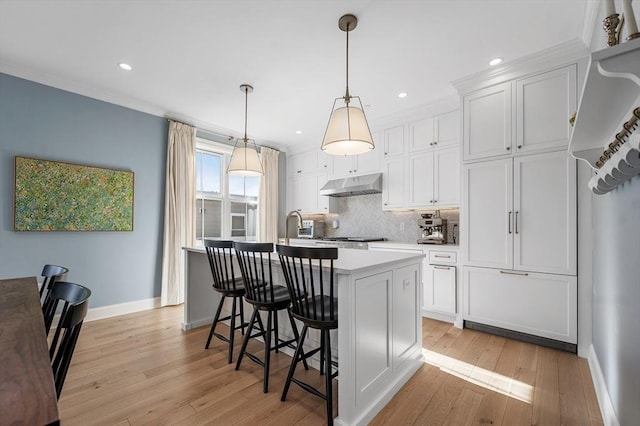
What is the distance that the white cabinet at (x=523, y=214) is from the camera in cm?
252

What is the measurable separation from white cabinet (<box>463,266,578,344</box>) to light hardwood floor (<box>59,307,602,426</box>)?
19cm

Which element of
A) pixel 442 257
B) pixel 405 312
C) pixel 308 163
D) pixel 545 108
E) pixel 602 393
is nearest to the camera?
pixel 602 393

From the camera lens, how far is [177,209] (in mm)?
3971

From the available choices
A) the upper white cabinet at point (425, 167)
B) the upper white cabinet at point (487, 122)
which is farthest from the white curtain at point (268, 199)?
the upper white cabinet at point (487, 122)

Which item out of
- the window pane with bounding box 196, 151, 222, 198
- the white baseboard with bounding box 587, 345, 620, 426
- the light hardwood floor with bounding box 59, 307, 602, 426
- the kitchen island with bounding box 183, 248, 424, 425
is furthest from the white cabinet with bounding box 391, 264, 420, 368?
the window pane with bounding box 196, 151, 222, 198

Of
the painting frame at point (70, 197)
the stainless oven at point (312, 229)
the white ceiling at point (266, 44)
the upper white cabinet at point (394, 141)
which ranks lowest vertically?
the stainless oven at point (312, 229)

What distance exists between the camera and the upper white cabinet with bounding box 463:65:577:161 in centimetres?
256

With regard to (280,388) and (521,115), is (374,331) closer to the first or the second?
(280,388)

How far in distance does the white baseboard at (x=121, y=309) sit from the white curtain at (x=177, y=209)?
0.41 ft

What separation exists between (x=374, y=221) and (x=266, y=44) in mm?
3048

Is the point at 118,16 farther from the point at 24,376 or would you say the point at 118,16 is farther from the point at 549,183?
the point at 549,183

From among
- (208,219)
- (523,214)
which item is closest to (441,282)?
(523,214)

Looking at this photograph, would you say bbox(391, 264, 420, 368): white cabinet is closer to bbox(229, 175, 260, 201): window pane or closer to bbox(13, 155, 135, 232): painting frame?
bbox(13, 155, 135, 232): painting frame

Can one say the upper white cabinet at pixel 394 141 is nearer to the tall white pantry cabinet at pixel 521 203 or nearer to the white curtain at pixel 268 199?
the tall white pantry cabinet at pixel 521 203
